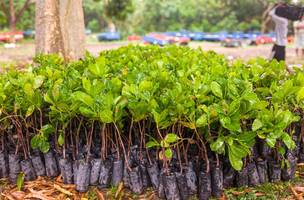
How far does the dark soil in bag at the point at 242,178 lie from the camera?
2915 mm

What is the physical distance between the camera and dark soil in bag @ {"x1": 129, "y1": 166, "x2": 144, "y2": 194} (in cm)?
290

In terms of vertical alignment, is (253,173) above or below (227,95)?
below

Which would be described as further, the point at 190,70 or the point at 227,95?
the point at 190,70

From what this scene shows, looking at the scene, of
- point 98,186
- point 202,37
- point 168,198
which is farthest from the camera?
point 202,37

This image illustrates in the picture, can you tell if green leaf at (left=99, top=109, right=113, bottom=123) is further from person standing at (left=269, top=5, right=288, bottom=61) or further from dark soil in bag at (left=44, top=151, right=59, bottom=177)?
person standing at (left=269, top=5, right=288, bottom=61)

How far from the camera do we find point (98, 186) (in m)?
3.03

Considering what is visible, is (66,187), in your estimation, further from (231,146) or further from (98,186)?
(231,146)

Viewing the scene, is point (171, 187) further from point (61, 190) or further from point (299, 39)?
point (299, 39)

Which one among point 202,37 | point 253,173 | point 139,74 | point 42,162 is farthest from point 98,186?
point 202,37

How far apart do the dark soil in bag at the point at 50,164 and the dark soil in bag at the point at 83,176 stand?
326 millimetres

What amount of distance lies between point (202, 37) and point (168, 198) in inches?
919

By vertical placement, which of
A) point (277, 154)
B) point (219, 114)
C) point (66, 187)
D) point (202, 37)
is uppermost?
point (219, 114)

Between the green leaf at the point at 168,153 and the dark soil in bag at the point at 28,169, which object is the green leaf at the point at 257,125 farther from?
the dark soil in bag at the point at 28,169

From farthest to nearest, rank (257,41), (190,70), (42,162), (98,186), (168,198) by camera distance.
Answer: (257,41)
(190,70)
(42,162)
(98,186)
(168,198)
